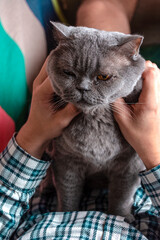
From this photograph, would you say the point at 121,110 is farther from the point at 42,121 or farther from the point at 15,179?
the point at 15,179

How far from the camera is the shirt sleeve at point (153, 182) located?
29.9 inches

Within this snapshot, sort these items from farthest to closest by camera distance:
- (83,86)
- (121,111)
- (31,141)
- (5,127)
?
(5,127), (31,141), (121,111), (83,86)

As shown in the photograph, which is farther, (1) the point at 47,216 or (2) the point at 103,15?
(2) the point at 103,15

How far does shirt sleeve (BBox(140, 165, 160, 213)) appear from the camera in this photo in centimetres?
76

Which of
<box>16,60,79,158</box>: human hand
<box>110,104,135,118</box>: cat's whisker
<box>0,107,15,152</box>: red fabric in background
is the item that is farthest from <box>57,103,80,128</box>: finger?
<box>0,107,15,152</box>: red fabric in background

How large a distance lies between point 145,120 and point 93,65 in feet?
0.77

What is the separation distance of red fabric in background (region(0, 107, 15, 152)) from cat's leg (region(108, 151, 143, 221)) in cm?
45

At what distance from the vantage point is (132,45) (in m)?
0.62

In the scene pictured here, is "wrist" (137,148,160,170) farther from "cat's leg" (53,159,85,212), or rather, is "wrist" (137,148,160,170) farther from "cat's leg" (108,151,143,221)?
"cat's leg" (53,159,85,212)

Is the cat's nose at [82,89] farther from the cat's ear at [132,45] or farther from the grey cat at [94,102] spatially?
the cat's ear at [132,45]

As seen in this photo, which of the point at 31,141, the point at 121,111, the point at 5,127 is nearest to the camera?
the point at 121,111

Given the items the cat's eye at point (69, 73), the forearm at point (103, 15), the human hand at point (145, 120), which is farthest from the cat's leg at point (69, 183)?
the forearm at point (103, 15)

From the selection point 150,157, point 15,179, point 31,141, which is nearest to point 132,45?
point 150,157

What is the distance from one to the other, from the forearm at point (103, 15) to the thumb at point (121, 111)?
44 cm
